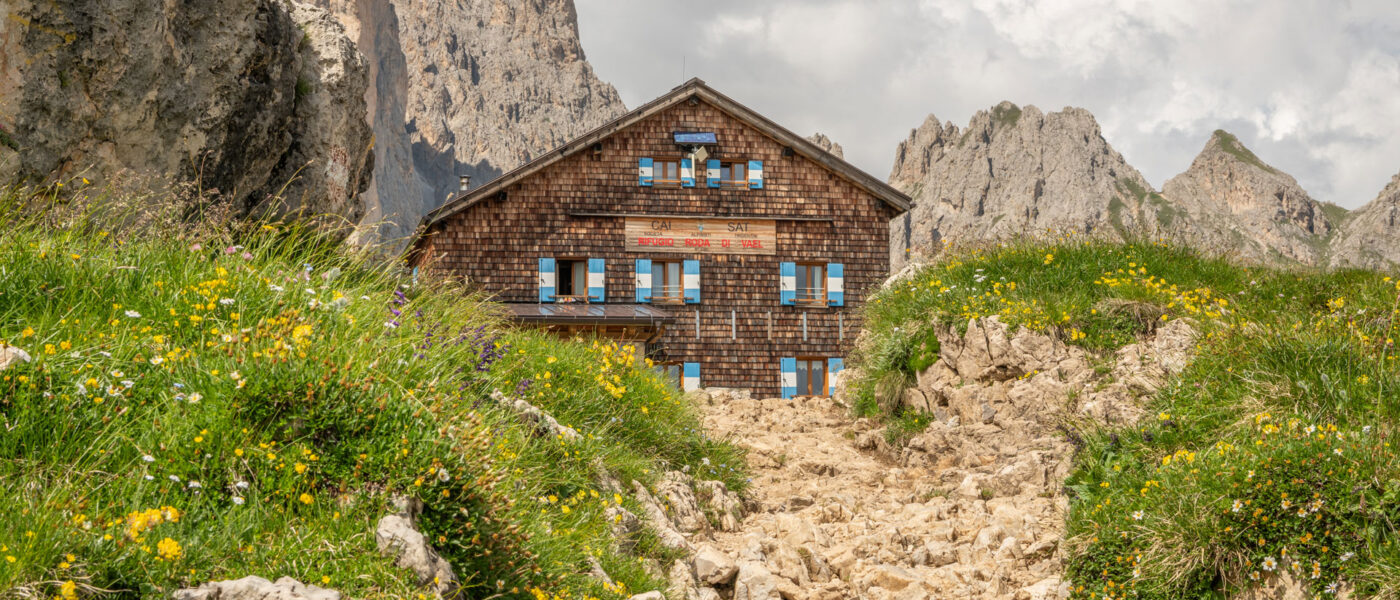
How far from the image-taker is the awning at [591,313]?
23.1 metres

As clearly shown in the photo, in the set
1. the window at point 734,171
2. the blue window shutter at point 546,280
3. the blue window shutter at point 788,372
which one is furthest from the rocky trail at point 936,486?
the window at point 734,171

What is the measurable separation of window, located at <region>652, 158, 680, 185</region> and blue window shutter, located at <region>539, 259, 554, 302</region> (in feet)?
12.9

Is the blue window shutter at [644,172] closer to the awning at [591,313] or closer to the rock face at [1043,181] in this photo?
the awning at [591,313]

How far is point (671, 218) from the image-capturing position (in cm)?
2758

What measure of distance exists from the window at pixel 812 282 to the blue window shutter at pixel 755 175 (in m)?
2.57

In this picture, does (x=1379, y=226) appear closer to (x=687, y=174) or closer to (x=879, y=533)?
(x=687, y=174)

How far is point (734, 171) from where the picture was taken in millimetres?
28406

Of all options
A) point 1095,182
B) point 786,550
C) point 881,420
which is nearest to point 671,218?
point 881,420

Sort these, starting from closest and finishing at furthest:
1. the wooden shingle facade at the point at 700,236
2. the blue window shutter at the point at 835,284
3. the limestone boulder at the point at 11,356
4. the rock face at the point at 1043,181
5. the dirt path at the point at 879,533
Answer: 1. the limestone boulder at the point at 11,356
2. the dirt path at the point at 879,533
3. the wooden shingle facade at the point at 700,236
4. the blue window shutter at the point at 835,284
5. the rock face at the point at 1043,181

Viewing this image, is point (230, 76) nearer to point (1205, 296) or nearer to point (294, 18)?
point (294, 18)

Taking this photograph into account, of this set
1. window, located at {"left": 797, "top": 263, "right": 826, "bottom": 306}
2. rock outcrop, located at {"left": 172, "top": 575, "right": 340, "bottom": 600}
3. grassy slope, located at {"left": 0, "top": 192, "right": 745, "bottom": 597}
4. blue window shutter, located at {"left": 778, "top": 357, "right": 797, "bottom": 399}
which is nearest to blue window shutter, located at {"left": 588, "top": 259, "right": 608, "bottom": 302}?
blue window shutter, located at {"left": 778, "top": 357, "right": 797, "bottom": 399}

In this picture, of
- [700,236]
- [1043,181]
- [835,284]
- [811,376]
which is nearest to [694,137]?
[700,236]

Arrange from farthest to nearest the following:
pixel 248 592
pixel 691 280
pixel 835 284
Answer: pixel 835 284
pixel 691 280
pixel 248 592

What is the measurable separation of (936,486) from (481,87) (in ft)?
528
